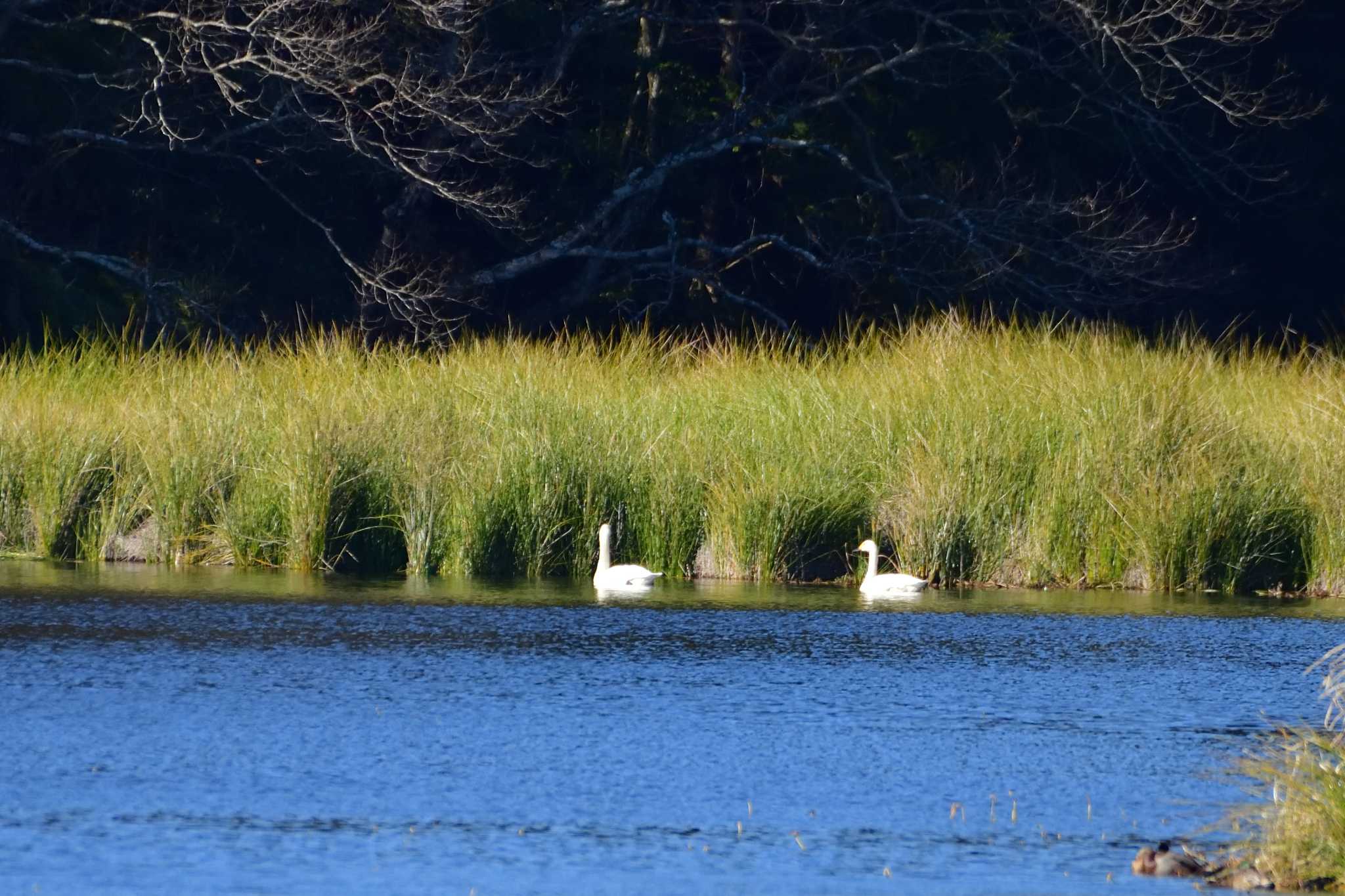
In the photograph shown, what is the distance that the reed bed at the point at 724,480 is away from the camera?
13422mm

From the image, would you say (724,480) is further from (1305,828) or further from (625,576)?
(1305,828)

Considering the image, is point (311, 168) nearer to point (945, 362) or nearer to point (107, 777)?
point (945, 362)

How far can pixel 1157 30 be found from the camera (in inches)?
1143

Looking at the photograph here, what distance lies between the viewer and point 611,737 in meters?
7.82

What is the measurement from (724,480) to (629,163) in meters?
→ 13.5

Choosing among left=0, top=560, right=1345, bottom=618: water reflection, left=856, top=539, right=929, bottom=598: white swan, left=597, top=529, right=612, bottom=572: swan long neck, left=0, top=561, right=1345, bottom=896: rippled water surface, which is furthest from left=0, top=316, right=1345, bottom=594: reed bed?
left=0, top=561, right=1345, bottom=896: rippled water surface

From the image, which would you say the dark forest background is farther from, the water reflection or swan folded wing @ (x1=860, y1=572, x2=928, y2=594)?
swan folded wing @ (x1=860, y1=572, x2=928, y2=594)

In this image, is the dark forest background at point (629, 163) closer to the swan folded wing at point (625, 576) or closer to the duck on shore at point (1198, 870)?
the swan folded wing at point (625, 576)

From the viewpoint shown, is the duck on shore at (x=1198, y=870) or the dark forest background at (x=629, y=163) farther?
the dark forest background at (x=629, y=163)

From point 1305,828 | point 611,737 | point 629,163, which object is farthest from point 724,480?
point 629,163

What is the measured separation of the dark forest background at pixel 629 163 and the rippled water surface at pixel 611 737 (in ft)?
39.5

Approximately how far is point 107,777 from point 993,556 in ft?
24.9

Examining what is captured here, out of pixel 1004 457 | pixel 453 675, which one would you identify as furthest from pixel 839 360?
pixel 453 675

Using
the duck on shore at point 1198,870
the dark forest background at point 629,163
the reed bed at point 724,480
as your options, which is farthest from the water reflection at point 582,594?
the dark forest background at point 629,163
